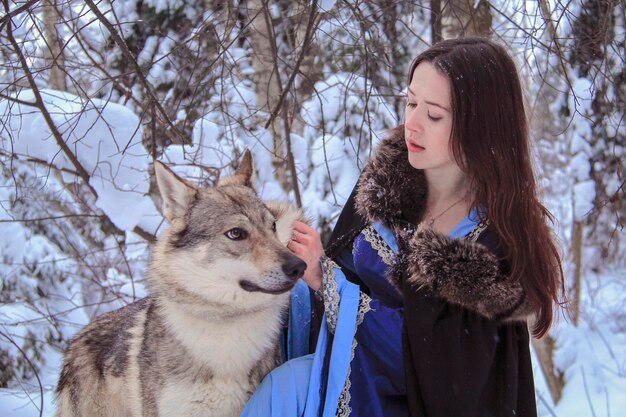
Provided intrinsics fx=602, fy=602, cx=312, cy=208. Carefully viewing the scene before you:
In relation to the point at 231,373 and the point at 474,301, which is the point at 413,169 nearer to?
the point at 474,301

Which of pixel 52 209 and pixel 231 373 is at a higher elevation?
pixel 52 209

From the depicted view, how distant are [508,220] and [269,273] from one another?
95 cm

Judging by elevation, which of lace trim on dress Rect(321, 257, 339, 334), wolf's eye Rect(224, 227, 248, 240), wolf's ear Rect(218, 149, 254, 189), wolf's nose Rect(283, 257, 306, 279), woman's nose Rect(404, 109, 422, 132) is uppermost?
wolf's ear Rect(218, 149, 254, 189)

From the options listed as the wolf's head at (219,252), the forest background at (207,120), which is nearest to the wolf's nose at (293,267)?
the wolf's head at (219,252)

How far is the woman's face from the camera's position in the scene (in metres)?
2.43

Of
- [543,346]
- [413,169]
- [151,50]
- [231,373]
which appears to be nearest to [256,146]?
[151,50]

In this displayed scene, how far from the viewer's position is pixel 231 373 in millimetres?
2451

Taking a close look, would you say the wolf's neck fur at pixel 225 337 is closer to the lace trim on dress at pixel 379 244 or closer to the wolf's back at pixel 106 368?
the wolf's back at pixel 106 368

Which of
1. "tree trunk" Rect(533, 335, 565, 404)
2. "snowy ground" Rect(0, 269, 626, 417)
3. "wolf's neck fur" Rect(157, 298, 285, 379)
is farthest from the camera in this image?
"tree trunk" Rect(533, 335, 565, 404)

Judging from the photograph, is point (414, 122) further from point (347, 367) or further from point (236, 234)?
point (347, 367)

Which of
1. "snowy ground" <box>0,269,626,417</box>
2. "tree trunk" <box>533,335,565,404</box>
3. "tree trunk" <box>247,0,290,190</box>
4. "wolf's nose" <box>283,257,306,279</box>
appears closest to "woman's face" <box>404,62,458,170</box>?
"wolf's nose" <box>283,257,306,279</box>

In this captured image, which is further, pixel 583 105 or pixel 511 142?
pixel 583 105

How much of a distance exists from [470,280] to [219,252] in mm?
1007

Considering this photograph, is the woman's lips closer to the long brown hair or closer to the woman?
the woman
